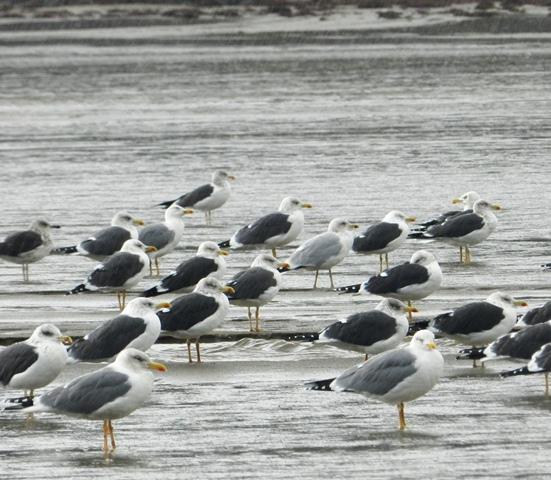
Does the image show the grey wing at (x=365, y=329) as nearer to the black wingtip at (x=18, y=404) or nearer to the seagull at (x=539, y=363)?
the seagull at (x=539, y=363)

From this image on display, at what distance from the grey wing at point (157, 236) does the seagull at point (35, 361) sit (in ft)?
17.0

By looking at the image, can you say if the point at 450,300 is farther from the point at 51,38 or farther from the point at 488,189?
the point at 51,38

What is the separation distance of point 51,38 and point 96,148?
37234 mm

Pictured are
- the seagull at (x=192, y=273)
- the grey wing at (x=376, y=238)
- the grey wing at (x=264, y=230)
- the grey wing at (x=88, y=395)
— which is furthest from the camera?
the grey wing at (x=264, y=230)

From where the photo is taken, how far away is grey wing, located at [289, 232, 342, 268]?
15062mm

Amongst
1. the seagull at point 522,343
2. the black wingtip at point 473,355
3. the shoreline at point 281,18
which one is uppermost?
the seagull at point 522,343

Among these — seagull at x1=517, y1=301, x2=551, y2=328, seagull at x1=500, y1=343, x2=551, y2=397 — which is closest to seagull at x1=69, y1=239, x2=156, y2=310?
seagull at x1=517, y1=301, x2=551, y2=328

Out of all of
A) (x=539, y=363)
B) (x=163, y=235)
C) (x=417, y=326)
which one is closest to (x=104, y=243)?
(x=163, y=235)

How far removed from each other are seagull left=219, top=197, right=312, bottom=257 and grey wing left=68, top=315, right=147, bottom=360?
4.88 m

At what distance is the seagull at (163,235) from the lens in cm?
1620

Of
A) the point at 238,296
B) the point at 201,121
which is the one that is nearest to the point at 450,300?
the point at 238,296

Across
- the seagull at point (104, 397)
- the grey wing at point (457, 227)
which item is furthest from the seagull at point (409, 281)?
the seagull at point (104, 397)

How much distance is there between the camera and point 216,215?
20953mm

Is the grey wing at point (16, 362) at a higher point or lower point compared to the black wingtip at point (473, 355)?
higher
